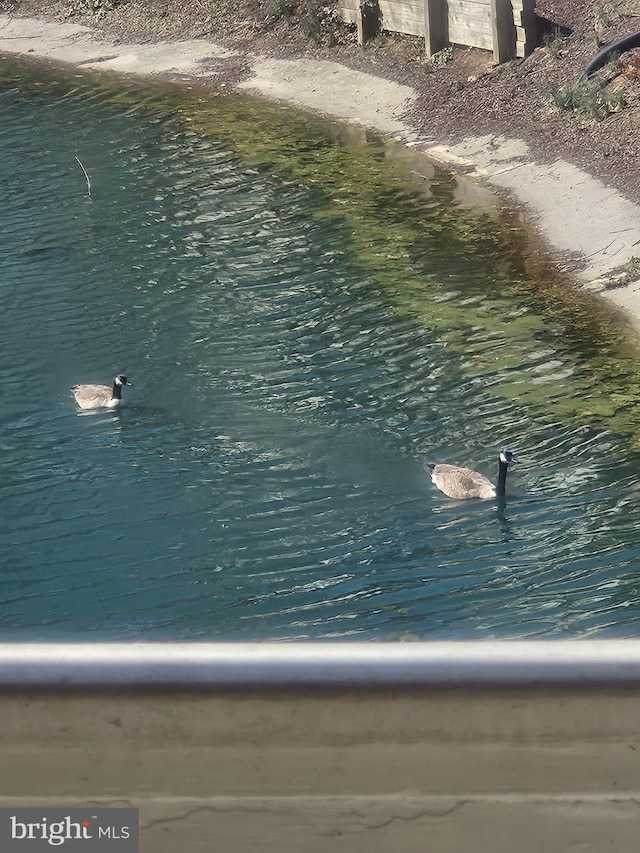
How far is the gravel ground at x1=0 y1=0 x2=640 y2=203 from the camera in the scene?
24344 millimetres

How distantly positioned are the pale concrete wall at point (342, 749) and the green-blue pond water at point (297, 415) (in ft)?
19.0

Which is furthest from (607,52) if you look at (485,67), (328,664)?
(328,664)

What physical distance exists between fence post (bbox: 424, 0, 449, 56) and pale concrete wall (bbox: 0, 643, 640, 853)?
2702 cm

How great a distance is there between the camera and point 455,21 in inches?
1166

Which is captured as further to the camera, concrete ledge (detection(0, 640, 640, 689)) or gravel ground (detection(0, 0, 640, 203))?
gravel ground (detection(0, 0, 640, 203))

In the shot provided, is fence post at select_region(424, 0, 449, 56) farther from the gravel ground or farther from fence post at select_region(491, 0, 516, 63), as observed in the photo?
fence post at select_region(491, 0, 516, 63)

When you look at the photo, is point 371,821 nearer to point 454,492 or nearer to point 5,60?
point 454,492

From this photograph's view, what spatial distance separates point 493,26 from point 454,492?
719 inches

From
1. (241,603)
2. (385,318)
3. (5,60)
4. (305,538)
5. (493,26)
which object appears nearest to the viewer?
(241,603)

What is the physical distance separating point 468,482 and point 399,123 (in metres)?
16.6

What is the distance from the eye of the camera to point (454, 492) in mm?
13375

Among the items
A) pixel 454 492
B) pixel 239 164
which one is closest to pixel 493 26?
pixel 239 164

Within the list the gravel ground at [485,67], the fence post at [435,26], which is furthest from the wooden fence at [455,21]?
the gravel ground at [485,67]

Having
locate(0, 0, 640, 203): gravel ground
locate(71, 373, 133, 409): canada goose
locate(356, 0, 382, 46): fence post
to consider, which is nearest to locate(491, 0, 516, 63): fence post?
locate(0, 0, 640, 203): gravel ground
